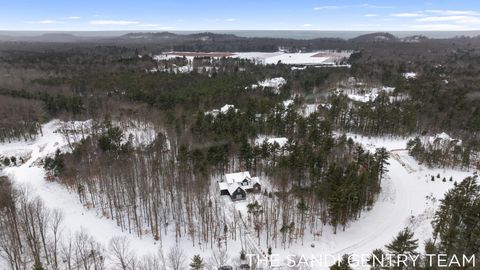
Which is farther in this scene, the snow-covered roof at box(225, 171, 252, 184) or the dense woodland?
the snow-covered roof at box(225, 171, 252, 184)

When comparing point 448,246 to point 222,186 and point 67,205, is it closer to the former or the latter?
point 222,186

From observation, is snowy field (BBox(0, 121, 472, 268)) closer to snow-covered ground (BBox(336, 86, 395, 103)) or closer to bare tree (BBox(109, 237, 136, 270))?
Answer: bare tree (BBox(109, 237, 136, 270))

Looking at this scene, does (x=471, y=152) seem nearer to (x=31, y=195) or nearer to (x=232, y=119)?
(x=232, y=119)

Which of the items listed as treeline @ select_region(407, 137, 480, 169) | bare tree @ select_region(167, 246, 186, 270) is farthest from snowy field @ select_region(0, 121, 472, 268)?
treeline @ select_region(407, 137, 480, 169)

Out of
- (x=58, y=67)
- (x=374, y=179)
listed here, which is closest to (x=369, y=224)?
(x=374, y=179)

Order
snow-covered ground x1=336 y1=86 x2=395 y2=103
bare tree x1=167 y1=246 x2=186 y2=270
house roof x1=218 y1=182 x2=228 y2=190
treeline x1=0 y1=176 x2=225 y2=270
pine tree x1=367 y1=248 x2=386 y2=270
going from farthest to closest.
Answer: snow-covered ground x1=336 y1=86 x2=395 y2=103 → house roof x1=218 y1=182 x2=228 y2=190 → bare tree x1=167 y1=246 x2=186 y2=270 → treeline x1=0 y1=176 x2=225 y2=270 → pine tree x1=367 y1=248 x2=386 y2=270

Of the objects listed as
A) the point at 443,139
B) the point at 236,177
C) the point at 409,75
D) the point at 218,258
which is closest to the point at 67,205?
the point at 236,177

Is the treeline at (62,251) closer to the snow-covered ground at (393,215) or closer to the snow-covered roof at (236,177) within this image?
the snow-covered ground at (393,215)

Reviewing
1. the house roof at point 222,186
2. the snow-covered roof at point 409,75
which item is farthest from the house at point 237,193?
the snow-covered roof at point 409,75
